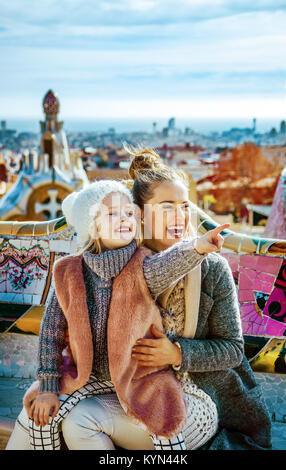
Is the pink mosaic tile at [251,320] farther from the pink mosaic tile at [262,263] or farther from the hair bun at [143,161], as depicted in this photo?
the hair bun at [143,161]

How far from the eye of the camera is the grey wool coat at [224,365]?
2154 mm

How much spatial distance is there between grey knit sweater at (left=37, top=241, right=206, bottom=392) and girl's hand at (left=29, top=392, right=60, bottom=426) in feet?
0.12

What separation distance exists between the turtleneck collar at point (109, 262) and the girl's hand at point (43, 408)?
0.47 meters

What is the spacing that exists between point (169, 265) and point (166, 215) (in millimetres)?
267

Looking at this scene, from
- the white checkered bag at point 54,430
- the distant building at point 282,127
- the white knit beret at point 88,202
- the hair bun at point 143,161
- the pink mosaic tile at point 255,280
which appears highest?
the hair bun at point 143,161

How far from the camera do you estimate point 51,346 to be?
86.0 inches

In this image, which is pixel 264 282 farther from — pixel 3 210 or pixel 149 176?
pixel 3 210

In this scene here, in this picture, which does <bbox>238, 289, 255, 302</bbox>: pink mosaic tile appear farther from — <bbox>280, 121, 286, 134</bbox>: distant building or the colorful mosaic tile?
<bbox>280, 121, 286, 134</bbox>: distant building

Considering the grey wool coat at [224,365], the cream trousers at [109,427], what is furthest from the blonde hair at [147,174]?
the cream trousers at [109,427]

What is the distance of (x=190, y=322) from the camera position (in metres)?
2.18

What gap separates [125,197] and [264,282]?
3.70 ft

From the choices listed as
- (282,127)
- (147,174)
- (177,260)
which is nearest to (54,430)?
(177,260)
